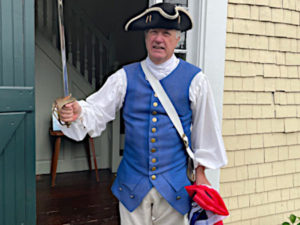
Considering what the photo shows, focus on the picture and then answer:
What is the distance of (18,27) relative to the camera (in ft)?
6.15

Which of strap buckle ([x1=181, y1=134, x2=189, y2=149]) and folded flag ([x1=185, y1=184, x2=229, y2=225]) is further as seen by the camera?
strap buckle ([x1=181, y1=134, x2=189, y2=149])

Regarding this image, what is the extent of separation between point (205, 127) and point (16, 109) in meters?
1.21

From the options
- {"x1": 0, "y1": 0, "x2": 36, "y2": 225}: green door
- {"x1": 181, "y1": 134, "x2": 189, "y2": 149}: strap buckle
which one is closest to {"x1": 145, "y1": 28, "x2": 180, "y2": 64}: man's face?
{"x1": 181, "y1": 134, "x2": 189, "y2": 149}: strap buckle

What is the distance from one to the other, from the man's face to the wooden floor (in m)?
1.97

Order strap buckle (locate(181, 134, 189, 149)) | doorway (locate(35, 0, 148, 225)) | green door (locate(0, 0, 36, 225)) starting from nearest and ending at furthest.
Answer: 1. strap buckle (locate(181, 134, 189, 149))
2. green door (locate(0, 0, 36, 225))
3. doorway (locate(35, 0, 148, 225))

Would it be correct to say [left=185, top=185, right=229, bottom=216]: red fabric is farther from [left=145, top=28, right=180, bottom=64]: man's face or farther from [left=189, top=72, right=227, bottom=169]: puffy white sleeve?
[left=145, top=28, right=180, bottom=64]: man's face

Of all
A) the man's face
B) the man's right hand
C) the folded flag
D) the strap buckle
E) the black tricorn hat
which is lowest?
the folded flag

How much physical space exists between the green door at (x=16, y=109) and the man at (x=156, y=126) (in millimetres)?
633

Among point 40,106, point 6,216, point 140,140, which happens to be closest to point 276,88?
point 140,140

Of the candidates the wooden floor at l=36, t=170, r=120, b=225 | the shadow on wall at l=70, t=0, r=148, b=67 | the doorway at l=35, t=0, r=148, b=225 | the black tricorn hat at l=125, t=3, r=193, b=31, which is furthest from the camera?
the shadow on wall at l=70, t=0, r=148, b=67

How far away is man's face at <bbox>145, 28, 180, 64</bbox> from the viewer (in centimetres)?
146

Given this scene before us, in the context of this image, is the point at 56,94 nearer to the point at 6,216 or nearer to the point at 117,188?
the point at 6,216

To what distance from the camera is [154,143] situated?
152cm

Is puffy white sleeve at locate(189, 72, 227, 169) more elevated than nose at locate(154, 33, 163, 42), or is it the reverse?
nose at locate(154, 33, 163, 42)
